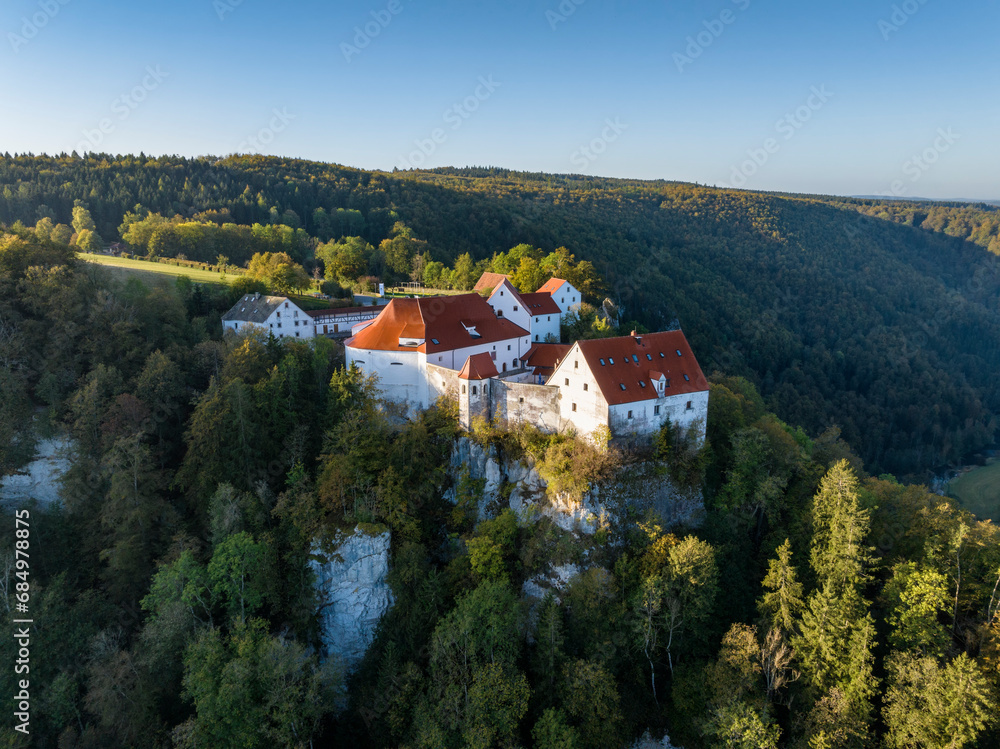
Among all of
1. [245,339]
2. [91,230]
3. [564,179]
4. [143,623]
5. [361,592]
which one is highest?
[564,179]

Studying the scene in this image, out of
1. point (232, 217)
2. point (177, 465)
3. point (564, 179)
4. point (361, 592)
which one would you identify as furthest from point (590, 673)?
point (564, 179)

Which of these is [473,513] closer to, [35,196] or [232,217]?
[232,217]

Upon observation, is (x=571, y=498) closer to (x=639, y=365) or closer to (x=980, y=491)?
(x=639, y=365)

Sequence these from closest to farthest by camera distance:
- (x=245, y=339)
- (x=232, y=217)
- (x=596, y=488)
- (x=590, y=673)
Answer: (x=590, y=673)
(x=596, y=488)
(x=245, y=339)
(x=232, y=217)

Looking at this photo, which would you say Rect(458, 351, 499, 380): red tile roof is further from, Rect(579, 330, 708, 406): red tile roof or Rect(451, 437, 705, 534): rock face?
Rect(579, 330, 708, 406): red tile roof

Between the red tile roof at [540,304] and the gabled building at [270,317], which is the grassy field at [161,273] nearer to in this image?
the gabled building at [270,317]

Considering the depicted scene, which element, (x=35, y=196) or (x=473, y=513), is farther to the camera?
(x=35, y=196)

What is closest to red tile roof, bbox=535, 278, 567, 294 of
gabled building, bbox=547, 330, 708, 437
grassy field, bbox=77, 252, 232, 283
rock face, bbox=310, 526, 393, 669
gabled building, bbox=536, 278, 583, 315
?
gabled building, bbox=536, 278, 583, 315
